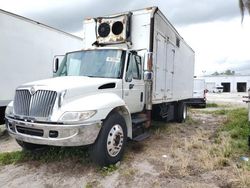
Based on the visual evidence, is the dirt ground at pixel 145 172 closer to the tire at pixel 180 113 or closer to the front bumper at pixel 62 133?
the front bumper at pixel 62 133

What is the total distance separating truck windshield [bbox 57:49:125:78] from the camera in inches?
229

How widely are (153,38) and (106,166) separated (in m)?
3.53

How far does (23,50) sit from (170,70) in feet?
15.2

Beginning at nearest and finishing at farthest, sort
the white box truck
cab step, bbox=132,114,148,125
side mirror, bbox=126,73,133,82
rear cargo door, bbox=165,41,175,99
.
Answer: the white box truck < side mirror, bbox=126,73,133,82 < cab step, bbox=132,114,148,125 < rear cargo door, bbox=165,41,175,99

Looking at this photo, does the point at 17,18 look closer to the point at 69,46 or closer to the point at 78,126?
the point at 69,46

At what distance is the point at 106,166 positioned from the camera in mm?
5016

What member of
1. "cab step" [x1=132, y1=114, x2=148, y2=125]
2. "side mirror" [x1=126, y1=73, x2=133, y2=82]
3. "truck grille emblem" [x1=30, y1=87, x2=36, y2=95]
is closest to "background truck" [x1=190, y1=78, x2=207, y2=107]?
"cab step" [x1=132, y1=114, x2=148, y2=125]

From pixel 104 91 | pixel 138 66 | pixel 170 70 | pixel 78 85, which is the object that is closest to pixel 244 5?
pixel 170 70

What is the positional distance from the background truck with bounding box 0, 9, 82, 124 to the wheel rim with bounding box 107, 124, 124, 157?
154 inches

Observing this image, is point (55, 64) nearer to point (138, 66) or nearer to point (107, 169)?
point (138, 66)

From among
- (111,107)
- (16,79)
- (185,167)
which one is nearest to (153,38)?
(111,107)

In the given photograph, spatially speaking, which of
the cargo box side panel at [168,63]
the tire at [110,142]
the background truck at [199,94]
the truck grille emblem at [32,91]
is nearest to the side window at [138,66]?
the cargo box side panel at [168,63]

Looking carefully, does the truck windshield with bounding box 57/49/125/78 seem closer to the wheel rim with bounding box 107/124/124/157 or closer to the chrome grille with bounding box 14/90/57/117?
the wheel rim with bounding box 107/124/124/157

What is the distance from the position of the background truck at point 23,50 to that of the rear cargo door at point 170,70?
388 cm
